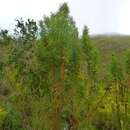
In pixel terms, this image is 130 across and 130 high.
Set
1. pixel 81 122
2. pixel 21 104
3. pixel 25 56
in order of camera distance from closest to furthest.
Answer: pixel 81 122 < pixel 21 104 < pixel 25 56

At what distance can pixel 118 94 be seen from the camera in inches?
3194

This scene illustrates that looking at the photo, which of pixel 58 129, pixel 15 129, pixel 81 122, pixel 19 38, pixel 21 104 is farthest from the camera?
pixel 15 129

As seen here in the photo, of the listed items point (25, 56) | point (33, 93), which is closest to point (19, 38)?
point (25, 56)

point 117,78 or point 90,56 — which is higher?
point 90,56

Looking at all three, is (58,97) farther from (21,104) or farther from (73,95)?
(21,104)

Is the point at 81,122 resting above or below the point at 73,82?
below

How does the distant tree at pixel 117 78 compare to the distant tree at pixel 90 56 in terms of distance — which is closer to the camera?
the distant tree at pixel 90 56

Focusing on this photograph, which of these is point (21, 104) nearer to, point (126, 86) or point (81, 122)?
point (81, 122)

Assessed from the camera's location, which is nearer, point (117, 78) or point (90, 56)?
point (90, 56)

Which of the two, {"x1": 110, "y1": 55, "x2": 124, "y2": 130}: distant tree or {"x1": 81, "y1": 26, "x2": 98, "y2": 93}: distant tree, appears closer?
{"x1": 81, "y1": 26, "x2": 98, "y2": 93}: distant tree

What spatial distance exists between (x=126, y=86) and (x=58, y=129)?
5164cm

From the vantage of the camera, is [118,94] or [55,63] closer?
[55,63]

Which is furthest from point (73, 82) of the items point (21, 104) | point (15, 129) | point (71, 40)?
point (15, 129)

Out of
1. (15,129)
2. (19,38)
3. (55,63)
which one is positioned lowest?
(15,129)
